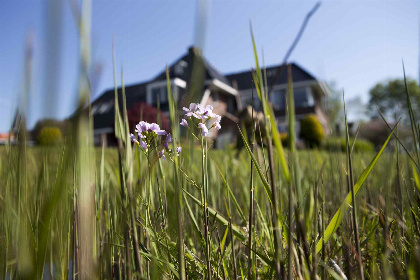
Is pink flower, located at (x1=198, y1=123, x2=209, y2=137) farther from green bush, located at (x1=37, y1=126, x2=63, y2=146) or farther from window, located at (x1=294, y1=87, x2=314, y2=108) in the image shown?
window, located at (x1=294, y1=87, x2=314, y2=108)

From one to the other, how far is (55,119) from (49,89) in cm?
2

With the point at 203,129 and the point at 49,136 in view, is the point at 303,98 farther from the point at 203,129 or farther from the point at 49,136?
the point at 49,136

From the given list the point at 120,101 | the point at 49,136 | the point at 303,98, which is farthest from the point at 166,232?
the point at 303,98

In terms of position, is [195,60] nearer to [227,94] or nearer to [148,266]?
[148,266]

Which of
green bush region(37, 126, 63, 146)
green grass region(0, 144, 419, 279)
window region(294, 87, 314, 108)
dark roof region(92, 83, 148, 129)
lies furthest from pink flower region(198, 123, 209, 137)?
A: window region(294, 87, 314, 108)

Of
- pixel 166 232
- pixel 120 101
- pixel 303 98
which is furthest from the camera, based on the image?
pixel 303 98

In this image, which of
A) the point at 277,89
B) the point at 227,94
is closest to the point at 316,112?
the point at 277,89

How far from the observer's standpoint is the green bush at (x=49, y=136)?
255 millimetres

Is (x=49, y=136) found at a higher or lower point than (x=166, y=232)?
higher

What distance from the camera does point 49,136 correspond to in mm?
270

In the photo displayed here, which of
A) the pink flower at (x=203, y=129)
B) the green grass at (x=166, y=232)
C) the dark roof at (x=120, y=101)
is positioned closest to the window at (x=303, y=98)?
the dark roof at (x=120, y=101)

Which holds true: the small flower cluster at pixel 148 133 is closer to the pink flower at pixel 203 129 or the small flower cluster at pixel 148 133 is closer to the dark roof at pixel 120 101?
the pink flower at pixel 203 129

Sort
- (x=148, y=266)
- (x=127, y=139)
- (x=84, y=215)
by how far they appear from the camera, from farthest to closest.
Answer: (x=148, y=266)
(x=127, y=139)
(x=84, y=215)

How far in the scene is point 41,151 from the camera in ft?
1.02
